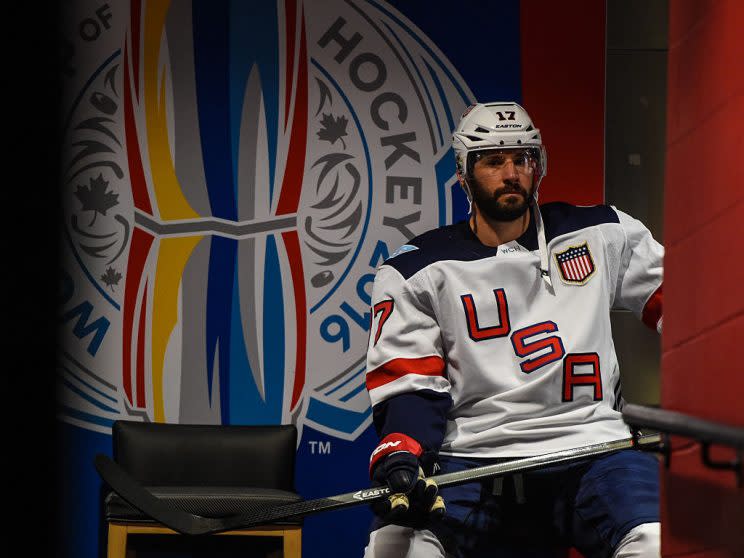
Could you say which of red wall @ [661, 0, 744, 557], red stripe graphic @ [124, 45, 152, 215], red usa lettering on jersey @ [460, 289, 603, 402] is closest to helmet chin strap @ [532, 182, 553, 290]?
red usa lettering on jersey @ [460, 289, 603, 402]

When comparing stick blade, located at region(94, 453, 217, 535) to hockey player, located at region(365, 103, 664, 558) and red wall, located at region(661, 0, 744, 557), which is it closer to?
hockey player, located at region(365, 103, 664, 558)

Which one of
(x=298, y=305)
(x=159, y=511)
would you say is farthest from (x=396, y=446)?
(x=298, y=305)

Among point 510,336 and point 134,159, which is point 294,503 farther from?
point 134,159

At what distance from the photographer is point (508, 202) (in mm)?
3027

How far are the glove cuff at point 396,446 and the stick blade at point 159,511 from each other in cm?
46

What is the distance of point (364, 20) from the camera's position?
3.70 m

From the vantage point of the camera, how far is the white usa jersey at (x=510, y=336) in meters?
2.86

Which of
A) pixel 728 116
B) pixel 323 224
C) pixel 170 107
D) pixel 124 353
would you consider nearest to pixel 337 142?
pixel 323 224

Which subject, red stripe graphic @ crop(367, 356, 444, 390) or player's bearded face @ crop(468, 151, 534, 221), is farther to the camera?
player's bearded face @ crop(468, 151, 534, 221)

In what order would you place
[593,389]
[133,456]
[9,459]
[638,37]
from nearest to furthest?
1. [9,459]
2. [593,389]
3. [133,456]
4. [638,37]

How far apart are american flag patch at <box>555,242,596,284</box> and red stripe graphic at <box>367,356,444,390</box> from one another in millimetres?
389

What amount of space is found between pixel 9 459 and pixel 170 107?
2154 mm

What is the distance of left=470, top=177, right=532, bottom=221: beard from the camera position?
3.03m

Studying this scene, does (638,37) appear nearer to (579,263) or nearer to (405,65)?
(405,65)
